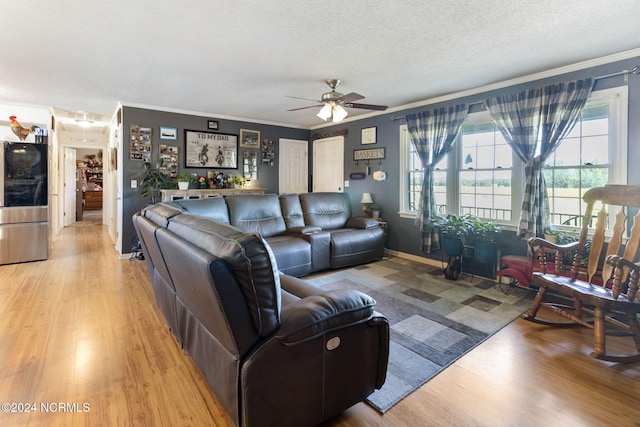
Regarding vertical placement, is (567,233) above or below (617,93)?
below

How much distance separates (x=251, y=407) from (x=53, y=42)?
3.47 metres

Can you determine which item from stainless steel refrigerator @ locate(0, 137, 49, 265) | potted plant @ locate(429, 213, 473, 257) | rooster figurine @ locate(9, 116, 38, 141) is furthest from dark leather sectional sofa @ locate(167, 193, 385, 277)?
rooster figurine @ locate(9, 116, 38, 141)

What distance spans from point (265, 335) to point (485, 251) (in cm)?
331

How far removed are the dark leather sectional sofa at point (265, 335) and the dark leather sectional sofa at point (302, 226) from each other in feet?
7.06

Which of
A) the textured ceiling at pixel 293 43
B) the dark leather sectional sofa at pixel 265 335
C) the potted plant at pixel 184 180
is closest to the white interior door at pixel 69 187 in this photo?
the textured ceiling at pixel 293 43

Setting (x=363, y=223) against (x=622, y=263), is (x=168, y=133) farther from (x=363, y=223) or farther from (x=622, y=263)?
(x=622, y=263)

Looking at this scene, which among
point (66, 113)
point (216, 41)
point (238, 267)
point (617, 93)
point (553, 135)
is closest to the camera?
point (238, 267)

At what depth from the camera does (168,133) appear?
5.30 m

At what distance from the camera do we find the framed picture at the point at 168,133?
5242mm

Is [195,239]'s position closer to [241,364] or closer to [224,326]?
[224,326]

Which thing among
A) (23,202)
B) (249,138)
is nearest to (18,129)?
(23,202)

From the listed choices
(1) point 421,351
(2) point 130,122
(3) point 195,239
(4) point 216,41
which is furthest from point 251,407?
(2) point 130,122

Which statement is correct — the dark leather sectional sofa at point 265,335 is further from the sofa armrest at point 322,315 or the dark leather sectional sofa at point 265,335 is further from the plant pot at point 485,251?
the plant pot at point 485,251

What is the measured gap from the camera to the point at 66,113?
579cm
